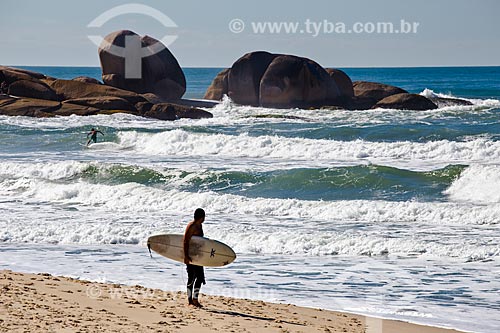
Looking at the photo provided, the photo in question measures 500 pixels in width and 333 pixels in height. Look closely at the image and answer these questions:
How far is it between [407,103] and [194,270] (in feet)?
122

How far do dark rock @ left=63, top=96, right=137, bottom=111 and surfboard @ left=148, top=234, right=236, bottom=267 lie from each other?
103 feet

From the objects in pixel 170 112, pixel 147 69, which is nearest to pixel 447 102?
pixel 147 69

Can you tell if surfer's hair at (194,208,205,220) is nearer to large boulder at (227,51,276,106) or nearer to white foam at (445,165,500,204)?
white foam at (445,165,500,204)

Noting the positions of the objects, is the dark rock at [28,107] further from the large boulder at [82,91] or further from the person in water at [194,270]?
the person in water at [194,270]

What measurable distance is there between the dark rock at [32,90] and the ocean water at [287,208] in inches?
257

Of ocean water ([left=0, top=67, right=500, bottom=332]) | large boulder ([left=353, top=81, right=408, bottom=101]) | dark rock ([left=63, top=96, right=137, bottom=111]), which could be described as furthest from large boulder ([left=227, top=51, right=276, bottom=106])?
ocean water ([left=0, top=67, right=500, bottom=332])

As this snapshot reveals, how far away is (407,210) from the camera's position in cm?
1827

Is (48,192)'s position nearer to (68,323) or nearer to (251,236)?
(251,236)

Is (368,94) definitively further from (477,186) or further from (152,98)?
(477,186)

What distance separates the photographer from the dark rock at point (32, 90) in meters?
43.8

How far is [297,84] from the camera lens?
49.1 m

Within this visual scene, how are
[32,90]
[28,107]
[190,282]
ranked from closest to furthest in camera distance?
[190,282], [28,107], [32,90]

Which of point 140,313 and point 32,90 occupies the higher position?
point 32,90

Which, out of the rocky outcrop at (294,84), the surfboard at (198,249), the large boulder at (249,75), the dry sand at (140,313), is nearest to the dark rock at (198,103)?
the large boulder at (249,75)
